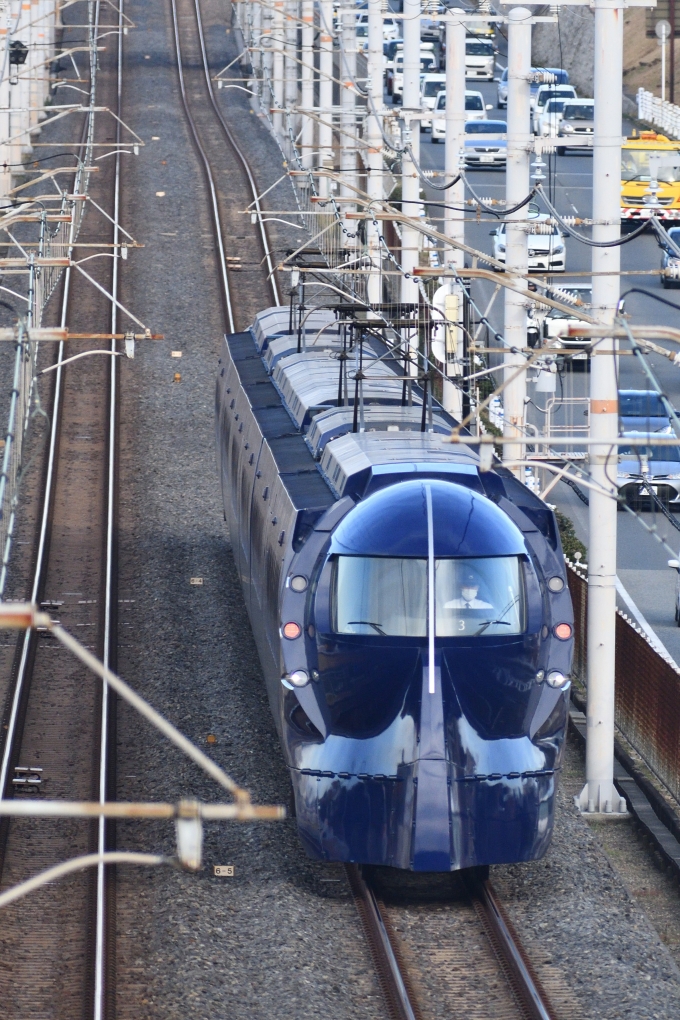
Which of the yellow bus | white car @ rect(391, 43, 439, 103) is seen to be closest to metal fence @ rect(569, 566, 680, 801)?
the yellow bus

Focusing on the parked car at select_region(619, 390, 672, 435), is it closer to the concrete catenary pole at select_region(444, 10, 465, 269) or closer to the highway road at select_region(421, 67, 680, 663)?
the highway road at select_region(421, 67, 680, 663)

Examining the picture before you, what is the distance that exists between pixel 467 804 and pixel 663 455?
67.4ft

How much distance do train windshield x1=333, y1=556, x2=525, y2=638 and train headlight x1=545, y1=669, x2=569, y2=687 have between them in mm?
517

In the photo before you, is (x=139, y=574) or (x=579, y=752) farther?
(x=139, y=574)

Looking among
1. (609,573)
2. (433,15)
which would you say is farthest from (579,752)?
(433,15)

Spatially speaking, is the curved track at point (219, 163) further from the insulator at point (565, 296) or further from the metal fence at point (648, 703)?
the metal fence at point (648, 703)

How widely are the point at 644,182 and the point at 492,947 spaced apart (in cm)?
4053

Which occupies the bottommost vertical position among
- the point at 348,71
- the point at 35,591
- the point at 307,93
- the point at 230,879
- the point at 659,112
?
the point at 230,879

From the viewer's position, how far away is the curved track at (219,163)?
42188mm

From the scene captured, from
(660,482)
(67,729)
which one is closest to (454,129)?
(660,482)

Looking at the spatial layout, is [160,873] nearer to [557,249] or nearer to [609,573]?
[609,573]

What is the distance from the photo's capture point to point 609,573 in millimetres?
17281

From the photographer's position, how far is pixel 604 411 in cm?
1652

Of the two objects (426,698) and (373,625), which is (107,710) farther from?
(426,698)
